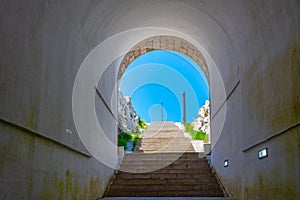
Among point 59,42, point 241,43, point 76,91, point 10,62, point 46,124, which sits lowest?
point 46,124

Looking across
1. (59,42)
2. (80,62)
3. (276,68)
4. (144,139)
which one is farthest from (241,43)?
(144,139)

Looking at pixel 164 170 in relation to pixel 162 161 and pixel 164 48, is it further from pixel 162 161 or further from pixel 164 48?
pixel 164 48

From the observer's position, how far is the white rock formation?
16.5m

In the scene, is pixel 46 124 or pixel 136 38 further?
pixel 136 38

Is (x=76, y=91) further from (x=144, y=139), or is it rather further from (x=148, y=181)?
(x=144, y=139)

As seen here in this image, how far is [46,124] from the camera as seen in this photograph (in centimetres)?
402

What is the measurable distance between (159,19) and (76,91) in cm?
398

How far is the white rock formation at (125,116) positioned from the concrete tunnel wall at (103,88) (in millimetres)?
8295

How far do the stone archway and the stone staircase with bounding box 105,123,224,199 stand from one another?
2.65 meters

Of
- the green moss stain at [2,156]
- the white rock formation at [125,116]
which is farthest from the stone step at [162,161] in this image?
the green moss stain at [2,156]

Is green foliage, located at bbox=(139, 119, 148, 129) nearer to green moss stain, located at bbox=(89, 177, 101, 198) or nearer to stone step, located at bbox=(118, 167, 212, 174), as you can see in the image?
stone step, located at bbox=(118, 167, 212, 174)

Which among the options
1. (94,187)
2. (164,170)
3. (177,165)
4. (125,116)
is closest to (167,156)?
(177,165)

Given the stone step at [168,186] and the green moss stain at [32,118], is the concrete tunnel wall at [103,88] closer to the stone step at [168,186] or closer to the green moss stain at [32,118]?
the green moss stain at [32,118]

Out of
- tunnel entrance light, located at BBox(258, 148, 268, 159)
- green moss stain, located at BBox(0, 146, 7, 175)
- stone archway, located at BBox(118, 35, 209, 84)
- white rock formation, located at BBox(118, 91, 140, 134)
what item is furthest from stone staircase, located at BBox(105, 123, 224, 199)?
green moss stain, located at BBox(0, 146, 7, 175)
